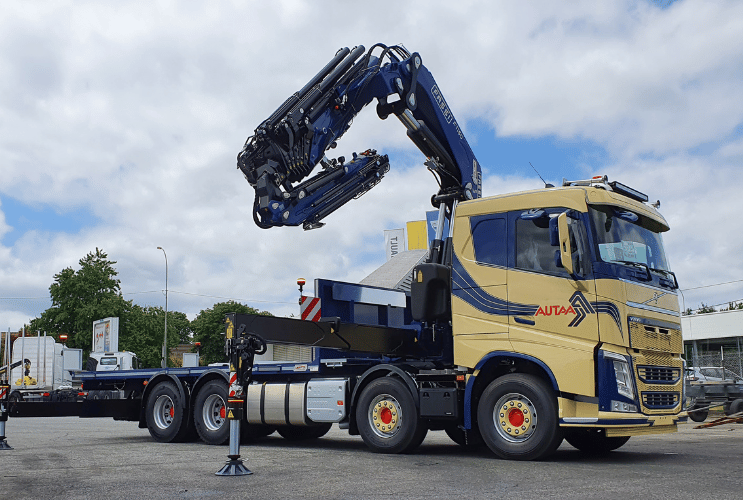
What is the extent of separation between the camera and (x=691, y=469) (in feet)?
27.8

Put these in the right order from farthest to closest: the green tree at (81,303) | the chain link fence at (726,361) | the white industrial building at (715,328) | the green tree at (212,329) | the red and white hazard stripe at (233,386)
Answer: the green tree at (212,329), the green tree at (81,303), the white industrial building at (715,328), the chain link fence at (726,361), the red and white hazard stripe at (233,386)

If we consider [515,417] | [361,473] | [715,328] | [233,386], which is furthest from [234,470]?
[715,328]

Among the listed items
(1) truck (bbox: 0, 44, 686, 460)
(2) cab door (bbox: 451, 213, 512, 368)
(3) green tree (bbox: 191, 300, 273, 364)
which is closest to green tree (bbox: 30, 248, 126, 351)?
(3) green tree (bbox: 191, 300, 273, 364)

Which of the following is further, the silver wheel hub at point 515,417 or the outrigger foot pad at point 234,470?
the silver wheel hub at point 515,417

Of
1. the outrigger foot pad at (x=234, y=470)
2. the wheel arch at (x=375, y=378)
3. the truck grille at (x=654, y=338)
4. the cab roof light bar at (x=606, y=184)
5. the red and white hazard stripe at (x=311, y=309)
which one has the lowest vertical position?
the outrigger foot pad at (x=234, y=470)

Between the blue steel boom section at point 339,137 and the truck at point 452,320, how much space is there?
3 cm

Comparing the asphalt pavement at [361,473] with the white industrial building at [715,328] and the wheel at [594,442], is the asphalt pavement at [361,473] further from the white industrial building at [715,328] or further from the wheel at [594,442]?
the white industrial building at [715,328]

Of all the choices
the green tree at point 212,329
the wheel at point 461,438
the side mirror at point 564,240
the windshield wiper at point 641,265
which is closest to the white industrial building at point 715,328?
the wheel at point 461,438

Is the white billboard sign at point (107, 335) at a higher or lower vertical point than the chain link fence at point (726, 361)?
higher

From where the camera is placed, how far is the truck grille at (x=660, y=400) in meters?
9.37

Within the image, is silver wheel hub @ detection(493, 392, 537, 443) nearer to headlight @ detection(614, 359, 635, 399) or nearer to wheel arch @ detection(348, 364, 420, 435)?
headlight @ detection(614, 359, 635, 399)

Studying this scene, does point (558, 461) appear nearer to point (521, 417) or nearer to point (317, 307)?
point (521, 417)

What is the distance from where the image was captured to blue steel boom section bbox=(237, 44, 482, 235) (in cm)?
1157

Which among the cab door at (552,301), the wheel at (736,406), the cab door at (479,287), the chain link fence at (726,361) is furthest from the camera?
the chain link fence at (726,361)
